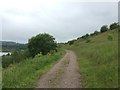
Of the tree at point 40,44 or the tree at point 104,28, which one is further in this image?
the tree at point 104,28

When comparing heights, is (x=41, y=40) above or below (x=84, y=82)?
above

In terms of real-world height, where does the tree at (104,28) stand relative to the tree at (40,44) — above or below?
above

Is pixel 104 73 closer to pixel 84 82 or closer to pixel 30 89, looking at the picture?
pixel 84 82

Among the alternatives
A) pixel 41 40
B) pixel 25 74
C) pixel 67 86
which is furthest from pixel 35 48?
pixel 67 86

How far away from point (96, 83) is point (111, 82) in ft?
2.36

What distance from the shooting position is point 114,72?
47.6 ft

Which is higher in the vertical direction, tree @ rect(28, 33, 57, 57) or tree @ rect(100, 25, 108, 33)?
tree @ rect(100, 25, 108, 33)

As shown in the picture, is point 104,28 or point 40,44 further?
point 104,28

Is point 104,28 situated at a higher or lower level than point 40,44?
higher

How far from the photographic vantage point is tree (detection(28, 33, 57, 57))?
2687 inches

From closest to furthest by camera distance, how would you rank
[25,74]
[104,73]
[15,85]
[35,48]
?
[15,85], [104,73], [25,74], [35,48]

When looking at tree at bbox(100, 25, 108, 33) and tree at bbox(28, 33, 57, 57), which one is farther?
tree at bbox(100, 25, 108, 33)

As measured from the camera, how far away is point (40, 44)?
6950 cm

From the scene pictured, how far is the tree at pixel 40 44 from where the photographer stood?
68.2 metres
